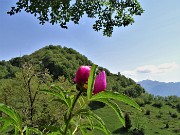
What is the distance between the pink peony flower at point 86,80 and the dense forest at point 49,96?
0.27 metres

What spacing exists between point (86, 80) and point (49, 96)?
74.2ft

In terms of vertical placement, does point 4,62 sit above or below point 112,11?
above

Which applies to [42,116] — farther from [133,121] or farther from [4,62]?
[4,62]

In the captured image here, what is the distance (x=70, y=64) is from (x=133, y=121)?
53.5 meters

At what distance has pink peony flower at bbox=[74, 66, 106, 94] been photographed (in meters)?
1.52

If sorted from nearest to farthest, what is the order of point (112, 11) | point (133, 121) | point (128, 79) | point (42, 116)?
1. point (112, 11)
2. point (42, 116)
3. point (133, 121)
4. point (128, 79)

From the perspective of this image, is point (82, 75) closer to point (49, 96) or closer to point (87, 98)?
point (87, 98)

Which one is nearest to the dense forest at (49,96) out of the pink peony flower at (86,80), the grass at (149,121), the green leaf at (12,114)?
the grass at (149,121)

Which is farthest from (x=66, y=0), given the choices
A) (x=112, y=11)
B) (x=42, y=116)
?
(x=42, y=116)

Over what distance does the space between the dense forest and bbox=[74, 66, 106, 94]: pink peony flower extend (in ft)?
0.88

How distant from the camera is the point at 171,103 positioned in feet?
480

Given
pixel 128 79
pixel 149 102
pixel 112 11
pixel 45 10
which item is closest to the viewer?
pixel 45 10

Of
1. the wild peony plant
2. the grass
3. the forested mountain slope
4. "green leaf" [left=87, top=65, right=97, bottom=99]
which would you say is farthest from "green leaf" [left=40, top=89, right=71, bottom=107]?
the forested mountain slope

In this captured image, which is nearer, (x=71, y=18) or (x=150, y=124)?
(x=71, y=18)
